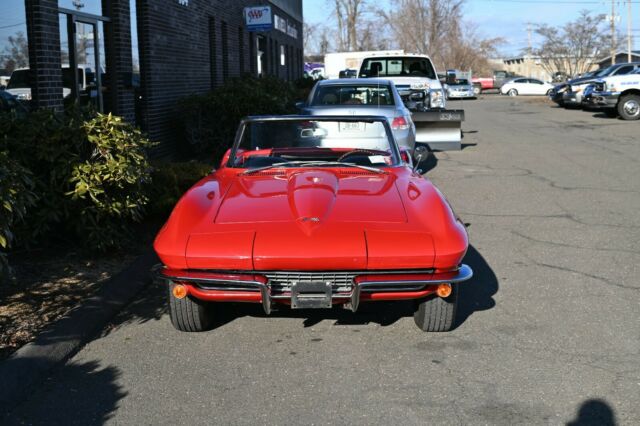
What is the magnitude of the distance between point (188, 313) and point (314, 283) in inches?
39.9

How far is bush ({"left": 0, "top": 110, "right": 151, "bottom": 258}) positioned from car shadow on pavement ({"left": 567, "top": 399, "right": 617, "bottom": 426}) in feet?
13.5

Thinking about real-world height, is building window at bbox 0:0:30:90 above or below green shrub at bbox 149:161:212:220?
above

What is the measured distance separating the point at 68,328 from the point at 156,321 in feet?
2.19

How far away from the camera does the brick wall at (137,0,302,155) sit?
13398 millimetres

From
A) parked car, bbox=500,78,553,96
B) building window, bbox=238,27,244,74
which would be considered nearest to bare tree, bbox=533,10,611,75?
parked car, bbox=500,78,553,96

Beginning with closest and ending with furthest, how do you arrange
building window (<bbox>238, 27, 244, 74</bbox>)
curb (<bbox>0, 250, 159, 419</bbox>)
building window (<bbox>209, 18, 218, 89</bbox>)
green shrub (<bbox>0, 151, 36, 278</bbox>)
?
curb (<bbox>0, 250, 159, 419</bbox>), green shrub (<bbox>0, 151, 36, 278</bbox>), building window (<bbox>209, 18, 218, 89</bbox>), building window (<bbox>238, 27, 244, 74</bbox>)

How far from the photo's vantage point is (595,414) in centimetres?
395

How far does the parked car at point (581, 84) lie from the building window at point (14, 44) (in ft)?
88.6

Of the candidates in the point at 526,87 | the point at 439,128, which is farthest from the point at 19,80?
the point at 526,87

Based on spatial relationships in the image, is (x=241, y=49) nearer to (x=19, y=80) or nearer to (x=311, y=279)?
(x=19, y=80)

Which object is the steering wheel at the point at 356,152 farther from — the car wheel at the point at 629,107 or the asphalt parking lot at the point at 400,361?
the car wheel at the point at 629,107

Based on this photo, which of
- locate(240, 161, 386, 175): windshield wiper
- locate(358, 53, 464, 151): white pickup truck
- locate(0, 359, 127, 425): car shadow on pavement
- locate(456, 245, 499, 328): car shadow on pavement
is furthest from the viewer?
locate(358, 53, 464, 151): white pickup truck

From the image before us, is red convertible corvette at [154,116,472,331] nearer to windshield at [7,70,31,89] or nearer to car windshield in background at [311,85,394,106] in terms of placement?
windshield at [7,70,31,89]

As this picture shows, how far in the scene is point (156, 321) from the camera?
5.58 metres
